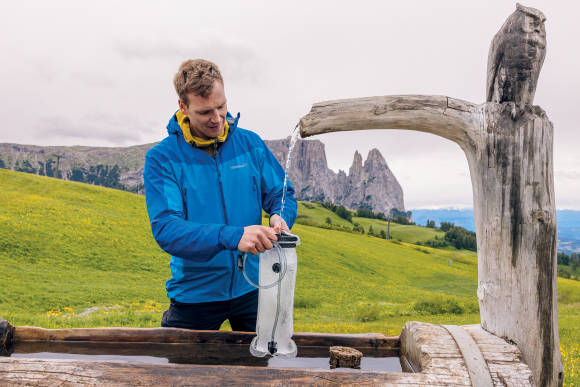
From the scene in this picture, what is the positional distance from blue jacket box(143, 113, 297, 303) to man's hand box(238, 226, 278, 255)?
0.44m

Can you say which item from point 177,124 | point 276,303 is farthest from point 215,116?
point 276,303

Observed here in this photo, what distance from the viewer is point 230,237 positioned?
3.01 m

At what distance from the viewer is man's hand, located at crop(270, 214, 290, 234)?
3232mm

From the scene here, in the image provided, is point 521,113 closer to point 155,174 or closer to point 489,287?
point 489,287

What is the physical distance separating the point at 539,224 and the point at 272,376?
2.32 meters

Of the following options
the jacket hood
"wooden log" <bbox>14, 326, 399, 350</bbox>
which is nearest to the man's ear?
the jacket hood

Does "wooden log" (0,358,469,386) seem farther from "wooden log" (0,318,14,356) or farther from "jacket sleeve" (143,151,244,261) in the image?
"wooden log" (0,318,14,356)

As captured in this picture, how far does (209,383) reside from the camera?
2631 millimetres

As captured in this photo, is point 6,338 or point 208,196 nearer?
point 208,196

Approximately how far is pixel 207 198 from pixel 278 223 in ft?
2.21

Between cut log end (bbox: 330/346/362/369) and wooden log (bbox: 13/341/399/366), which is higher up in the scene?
cut log end (bbox: 330/346/362/369)

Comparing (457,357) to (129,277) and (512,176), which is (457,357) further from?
(129,277)

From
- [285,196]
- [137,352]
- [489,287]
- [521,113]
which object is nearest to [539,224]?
[489,287]

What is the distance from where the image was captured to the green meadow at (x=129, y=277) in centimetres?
1302
